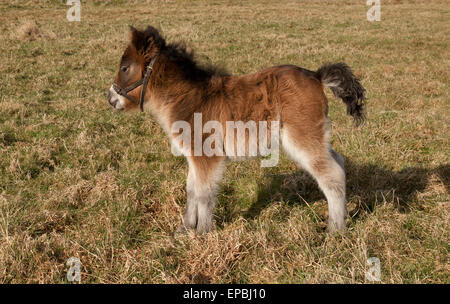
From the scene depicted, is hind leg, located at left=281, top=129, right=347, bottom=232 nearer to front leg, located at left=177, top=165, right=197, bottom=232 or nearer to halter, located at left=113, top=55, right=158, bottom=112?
front leg, located at left=177, top=165, right=197, bottom=232

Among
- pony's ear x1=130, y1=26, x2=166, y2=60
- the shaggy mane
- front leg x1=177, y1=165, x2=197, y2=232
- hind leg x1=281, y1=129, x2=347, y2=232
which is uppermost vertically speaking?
pony's ear x1=130, y1=26, x2=166, y2=60

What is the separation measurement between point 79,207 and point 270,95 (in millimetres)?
2641

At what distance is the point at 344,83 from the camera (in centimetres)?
362

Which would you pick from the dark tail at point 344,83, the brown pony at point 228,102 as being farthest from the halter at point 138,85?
the dark tail at point 344,83

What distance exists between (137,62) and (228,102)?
3.51 feet

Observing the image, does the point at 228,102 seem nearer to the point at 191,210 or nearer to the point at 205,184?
the point at 205,184

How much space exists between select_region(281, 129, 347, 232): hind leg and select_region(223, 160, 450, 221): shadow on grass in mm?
614

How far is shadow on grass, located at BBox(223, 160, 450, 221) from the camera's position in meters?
4.24

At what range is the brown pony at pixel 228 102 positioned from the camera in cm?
348

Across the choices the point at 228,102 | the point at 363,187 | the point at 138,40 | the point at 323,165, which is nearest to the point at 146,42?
the point at 138,40

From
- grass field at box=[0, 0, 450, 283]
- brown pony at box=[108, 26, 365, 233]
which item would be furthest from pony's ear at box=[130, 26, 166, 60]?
grass field at box=[0, 0, 450, 283]

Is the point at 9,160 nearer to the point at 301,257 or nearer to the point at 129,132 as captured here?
the point at 129,132

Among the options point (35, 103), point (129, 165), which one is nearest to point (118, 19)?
point (35, 103)

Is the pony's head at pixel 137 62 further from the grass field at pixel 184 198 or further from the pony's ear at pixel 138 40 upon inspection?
the grass field at pixel 184 198
